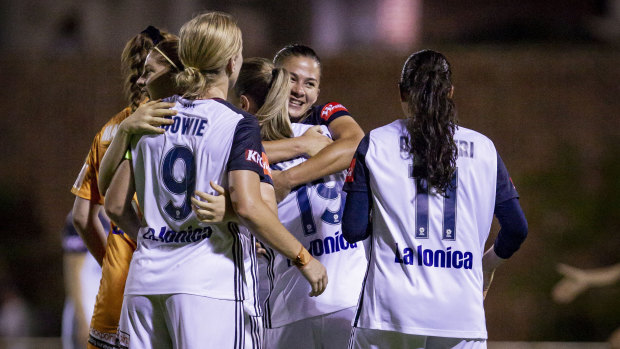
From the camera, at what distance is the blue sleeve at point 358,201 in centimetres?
251

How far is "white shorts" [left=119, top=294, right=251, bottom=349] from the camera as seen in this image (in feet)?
7.38

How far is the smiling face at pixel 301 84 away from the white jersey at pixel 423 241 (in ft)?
3.11

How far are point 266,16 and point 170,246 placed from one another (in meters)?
6.64

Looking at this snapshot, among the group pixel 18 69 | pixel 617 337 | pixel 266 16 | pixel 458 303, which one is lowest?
pixel 617 337

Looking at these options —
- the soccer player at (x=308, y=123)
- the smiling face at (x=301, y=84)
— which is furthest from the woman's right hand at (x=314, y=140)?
the smiling face at (x=301, y=84)

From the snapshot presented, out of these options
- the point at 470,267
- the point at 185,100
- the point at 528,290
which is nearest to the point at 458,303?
the point at 470,267

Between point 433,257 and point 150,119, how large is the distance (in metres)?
1.00

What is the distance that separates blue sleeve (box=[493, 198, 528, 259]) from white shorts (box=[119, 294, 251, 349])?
0.94 meters

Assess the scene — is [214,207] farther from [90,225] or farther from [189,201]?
[90,225]

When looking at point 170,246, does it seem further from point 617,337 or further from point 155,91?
point 617,337

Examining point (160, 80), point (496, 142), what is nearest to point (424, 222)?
point (160, 80)

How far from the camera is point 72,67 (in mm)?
7754

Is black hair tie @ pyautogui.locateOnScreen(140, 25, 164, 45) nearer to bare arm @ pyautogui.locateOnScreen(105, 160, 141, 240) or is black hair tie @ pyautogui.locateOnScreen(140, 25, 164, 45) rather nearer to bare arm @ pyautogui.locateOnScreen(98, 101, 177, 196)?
bare arm @ pyautogui.locateOnScreen(98, 101, 177, 196)

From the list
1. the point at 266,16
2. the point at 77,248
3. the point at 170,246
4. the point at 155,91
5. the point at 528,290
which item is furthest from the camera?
the point at 266,16
